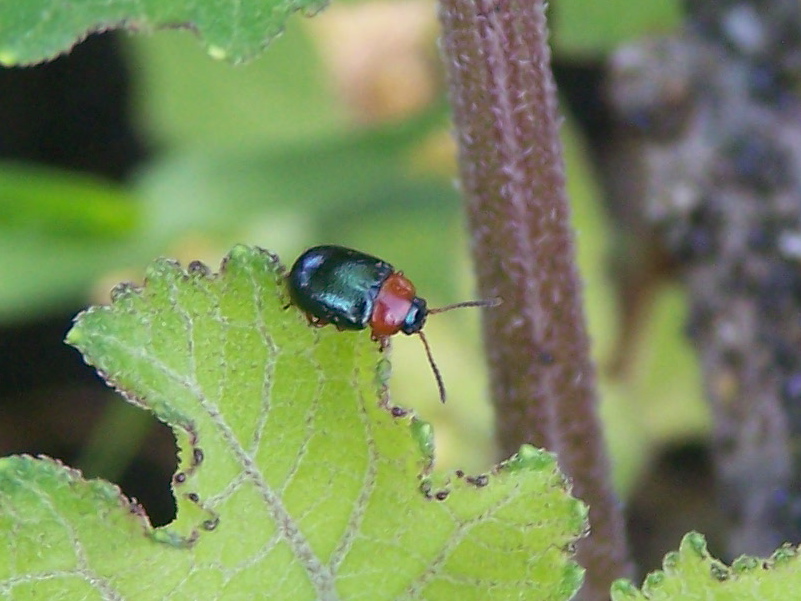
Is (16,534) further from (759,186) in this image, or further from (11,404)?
(11,404)

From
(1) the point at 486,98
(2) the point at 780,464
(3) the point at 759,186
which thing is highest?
(3) the point at 759,186

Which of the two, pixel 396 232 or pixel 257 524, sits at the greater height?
pixel 396 232

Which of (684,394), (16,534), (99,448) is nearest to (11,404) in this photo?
(99,448)

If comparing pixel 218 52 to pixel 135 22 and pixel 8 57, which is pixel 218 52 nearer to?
pixel 135 22

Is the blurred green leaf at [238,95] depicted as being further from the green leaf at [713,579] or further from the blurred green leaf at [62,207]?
the green leaf at [713,579]

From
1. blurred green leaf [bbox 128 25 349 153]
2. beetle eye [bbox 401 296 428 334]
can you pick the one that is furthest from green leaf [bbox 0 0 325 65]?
blurred green leaf [bbox 128 25 349 153]

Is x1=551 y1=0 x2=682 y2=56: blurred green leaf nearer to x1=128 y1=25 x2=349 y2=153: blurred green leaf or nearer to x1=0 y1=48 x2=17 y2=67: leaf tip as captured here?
x1=128 y1=25 x2=349 y2=153: blurred green leaf
